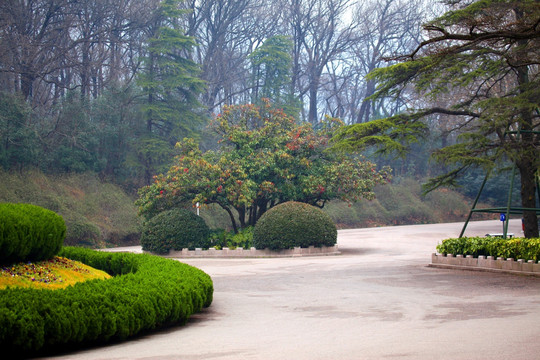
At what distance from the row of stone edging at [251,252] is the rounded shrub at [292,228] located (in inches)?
7.3

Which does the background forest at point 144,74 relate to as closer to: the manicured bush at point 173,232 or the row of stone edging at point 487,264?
the row of stone edging at point 487,264

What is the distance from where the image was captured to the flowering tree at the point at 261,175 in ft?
73.2

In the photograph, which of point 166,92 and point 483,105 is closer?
point 483,105

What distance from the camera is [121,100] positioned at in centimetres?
3638

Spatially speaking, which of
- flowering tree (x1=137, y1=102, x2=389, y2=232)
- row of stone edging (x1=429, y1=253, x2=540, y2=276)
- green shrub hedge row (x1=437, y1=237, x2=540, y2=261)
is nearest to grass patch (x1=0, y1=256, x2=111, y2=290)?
row of stone edging (x1=429, y1=253, x2=540, y2=276)

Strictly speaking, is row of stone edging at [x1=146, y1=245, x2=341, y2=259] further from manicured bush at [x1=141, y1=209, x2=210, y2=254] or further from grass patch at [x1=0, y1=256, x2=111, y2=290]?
grass patch at [x1=0, y1=256, x2=111, y2=290]

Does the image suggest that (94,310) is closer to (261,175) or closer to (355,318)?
(355,318)

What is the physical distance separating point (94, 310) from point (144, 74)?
32.9 metres

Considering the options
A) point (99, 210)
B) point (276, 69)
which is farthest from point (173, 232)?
point (276, 69)

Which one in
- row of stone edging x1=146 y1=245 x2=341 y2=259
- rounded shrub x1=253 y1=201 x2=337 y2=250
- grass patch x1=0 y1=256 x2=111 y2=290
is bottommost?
row of stone edging x1=146 y1=245 x2=341 y2=259

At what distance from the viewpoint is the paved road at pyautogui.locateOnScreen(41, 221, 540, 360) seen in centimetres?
625

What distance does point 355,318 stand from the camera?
848 cm

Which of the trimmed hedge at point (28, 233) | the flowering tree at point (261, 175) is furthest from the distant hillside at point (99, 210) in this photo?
the trimmed hedge at point (28, 233)

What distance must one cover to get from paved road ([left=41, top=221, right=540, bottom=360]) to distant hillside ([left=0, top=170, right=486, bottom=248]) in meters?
14.7
